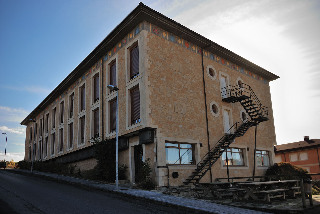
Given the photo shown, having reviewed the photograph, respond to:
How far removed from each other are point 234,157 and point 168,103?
27.1 feet

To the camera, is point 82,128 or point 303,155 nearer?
point 82,128

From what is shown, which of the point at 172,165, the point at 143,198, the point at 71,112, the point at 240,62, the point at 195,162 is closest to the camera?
the point at 143,198

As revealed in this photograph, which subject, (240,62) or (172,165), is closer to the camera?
(172,165)

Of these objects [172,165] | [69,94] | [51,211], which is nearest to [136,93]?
[172,165]

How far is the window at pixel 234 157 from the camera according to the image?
70.8ft

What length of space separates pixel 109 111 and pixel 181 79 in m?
6.59

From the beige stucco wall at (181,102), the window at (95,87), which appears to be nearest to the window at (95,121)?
the window at (95,87)

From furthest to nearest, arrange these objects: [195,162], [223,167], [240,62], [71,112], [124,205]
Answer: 1. [71,112]
2. [240,62]
3. [223,167]
4. [195,162]
5. [124,205]

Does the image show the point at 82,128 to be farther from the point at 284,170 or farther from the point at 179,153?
the point at 284,170

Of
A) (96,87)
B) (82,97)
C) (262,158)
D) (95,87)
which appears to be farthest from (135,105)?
(262,158)

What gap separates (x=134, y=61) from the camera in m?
19.9

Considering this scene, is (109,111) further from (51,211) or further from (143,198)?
(51,211)

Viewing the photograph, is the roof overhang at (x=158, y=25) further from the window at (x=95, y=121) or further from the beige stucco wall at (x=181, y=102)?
the window at (x=95, y=121)

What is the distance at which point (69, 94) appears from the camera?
3000cm
